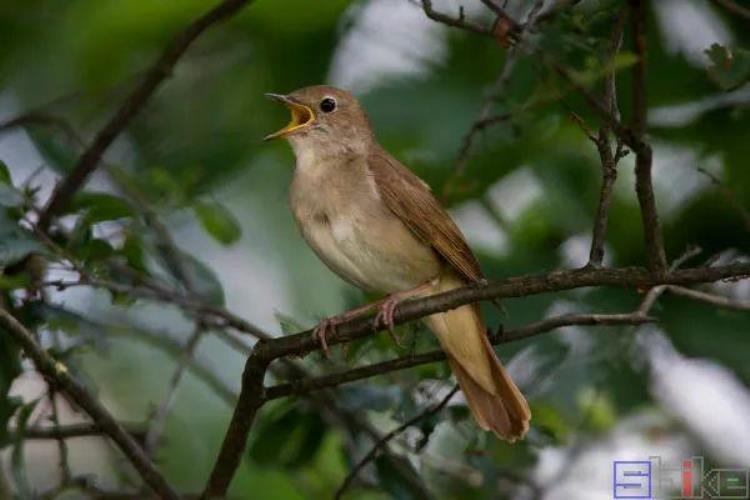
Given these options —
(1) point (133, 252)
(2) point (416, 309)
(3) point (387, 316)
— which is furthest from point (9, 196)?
(2) point (416, 309)

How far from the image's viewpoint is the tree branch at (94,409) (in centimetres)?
410

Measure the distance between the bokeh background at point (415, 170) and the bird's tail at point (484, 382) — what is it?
0.49ft

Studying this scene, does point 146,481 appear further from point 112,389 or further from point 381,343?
point 112,389

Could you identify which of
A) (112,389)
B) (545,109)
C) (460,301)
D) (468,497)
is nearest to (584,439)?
→ (468,497)

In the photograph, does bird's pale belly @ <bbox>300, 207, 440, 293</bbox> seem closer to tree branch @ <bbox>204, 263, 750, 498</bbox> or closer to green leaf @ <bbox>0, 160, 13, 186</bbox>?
tree branch @ <bbox>204, 263, 750, 498</bbox>

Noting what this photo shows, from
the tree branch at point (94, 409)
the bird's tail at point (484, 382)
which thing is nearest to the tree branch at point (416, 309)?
the tree branch at point (94, 409)

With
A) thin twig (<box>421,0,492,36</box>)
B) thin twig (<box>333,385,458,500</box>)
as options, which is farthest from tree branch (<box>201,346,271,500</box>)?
thin twig (<box>421,0,492,36</box>)

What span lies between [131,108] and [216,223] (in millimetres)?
492

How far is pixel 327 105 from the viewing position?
551cm

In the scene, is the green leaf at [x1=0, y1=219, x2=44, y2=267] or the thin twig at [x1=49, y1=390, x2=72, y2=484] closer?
the green leaf at [x1=0, y1=219, x2=44, y2=267]

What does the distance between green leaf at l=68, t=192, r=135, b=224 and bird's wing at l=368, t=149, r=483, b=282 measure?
0.81 meters

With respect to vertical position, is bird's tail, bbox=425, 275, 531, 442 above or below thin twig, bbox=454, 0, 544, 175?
below

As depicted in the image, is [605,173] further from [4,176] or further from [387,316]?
[4,176]

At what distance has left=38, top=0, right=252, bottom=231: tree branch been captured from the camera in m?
4.77
